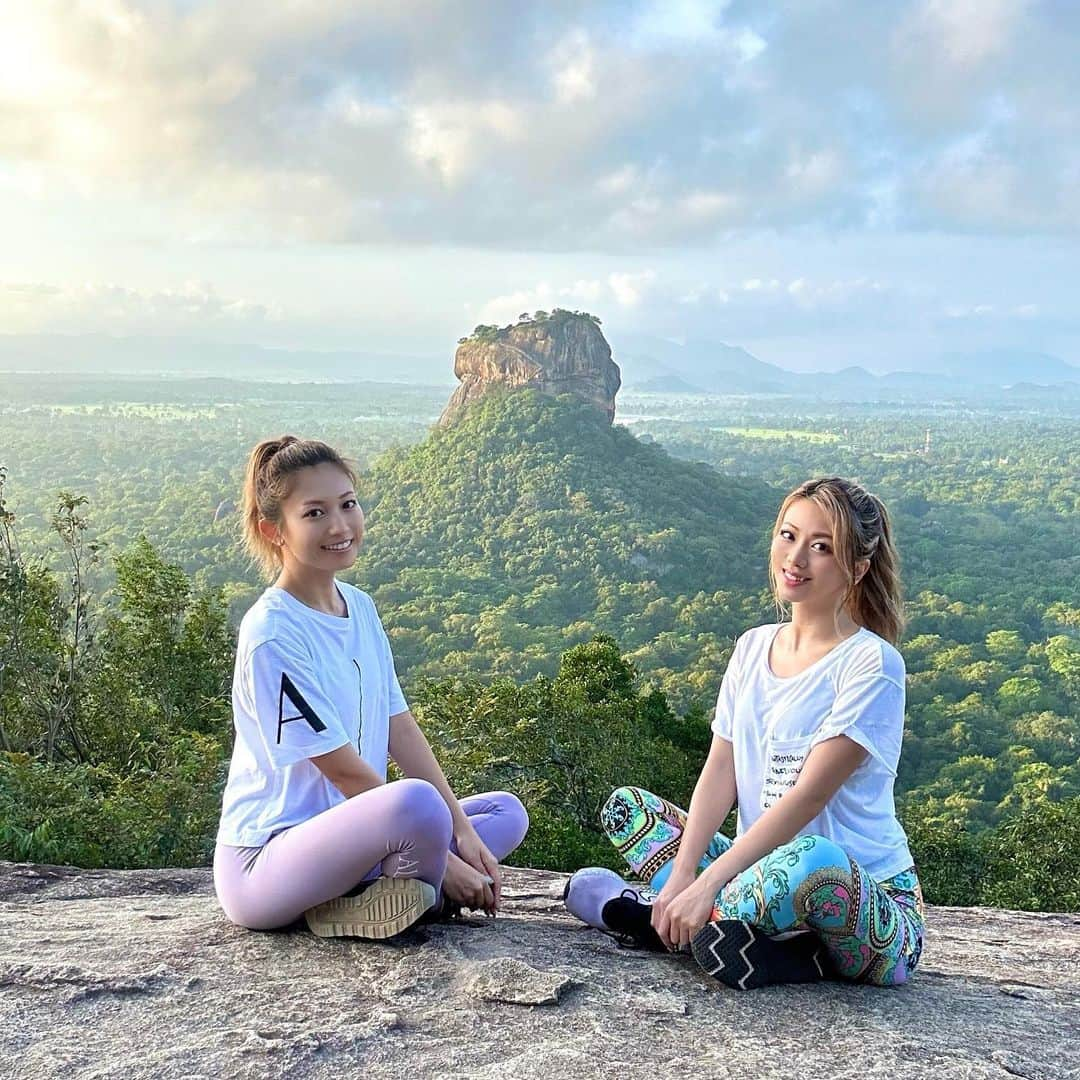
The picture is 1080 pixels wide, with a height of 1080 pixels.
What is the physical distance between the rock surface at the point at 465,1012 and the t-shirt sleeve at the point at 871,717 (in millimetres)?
591

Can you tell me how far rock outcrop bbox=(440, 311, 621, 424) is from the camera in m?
55.3

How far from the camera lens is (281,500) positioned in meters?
3.04

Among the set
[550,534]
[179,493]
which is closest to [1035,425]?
[550,534]

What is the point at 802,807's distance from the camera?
8.89 feet

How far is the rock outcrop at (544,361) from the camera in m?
55.3

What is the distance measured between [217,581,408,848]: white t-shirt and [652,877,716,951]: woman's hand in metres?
0.92

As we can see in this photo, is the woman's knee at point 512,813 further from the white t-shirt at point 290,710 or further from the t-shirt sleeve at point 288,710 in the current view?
the t-shirt sleeve at point 288,710

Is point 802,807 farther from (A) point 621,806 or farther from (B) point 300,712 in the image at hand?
(B) point 300,712

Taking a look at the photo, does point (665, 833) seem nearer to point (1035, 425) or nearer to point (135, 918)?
point (135, 918)

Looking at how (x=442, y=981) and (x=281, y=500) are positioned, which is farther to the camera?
(x=281, y=500)

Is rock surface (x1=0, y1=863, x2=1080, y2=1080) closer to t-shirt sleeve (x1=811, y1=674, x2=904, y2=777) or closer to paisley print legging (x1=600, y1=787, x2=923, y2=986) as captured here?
paisley print legging (x1=600, y1=787, x2=923, y2=986)

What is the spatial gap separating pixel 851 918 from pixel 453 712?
10874mm

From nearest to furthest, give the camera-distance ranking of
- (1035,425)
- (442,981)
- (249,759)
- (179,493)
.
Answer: (442,981) < (249,759) < (179,493) < (1035,425)

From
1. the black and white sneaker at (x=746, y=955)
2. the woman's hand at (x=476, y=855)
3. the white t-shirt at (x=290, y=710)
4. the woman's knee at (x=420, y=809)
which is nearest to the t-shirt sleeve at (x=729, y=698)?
the black and white sneaker at (x=746, y=955)
